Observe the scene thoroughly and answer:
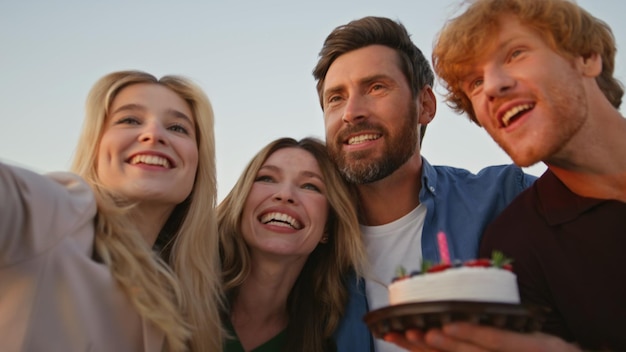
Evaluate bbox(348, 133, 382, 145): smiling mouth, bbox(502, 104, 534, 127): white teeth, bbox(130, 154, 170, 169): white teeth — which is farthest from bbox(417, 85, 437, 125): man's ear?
bbox(130, 154, 170, 169): white teeth

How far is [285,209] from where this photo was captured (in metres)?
5.03

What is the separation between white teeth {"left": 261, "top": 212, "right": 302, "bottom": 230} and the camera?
504 centimetres

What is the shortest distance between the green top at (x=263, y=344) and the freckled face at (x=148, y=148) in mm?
1469

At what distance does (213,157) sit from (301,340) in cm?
210

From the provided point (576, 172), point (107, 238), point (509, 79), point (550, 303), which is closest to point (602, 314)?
point (550, 303)

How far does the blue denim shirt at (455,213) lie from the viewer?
497cm

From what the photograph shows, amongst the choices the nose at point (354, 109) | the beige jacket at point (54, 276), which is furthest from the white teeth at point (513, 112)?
the beige jacket at point (54, 276)

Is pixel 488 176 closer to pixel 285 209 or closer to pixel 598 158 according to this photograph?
pixel 598 158

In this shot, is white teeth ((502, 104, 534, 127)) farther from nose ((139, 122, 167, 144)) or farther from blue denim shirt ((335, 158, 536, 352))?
nose ((139, 122, 167, 144))

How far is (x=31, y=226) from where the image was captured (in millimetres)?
2607

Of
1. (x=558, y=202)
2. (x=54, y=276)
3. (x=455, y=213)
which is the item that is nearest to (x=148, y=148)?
(x=54, y=276)

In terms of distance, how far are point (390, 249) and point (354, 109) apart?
5.19 ft

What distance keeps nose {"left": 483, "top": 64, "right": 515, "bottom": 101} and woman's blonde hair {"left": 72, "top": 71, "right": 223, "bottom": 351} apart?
2624mm

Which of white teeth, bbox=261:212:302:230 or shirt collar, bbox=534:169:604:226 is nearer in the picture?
shirt collar, bbox=534:169:604:226
